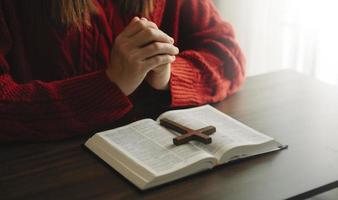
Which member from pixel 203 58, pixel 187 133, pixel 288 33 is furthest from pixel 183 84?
pixel 288 33

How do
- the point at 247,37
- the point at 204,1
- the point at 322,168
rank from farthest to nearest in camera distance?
the point at 247,37 < the point at 204,1 < the point at 322,168

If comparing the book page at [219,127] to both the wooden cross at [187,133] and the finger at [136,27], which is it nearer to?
the wooden cross at [187,133]

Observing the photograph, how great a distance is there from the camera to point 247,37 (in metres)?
1.91

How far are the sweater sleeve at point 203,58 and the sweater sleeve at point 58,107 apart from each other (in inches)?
6.3

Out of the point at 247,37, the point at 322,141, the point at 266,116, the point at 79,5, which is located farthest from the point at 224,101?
the point at 247,37

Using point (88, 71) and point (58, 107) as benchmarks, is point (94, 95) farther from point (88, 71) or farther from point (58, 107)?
point (88, 71)

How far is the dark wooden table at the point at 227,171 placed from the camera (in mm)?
815

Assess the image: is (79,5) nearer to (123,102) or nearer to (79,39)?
(79,39)

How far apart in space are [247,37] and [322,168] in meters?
1.07

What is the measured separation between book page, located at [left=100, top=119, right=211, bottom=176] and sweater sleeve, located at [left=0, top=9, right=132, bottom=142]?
62 millimetres

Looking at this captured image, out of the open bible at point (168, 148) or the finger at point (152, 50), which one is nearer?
the open bible at point (168, 148)

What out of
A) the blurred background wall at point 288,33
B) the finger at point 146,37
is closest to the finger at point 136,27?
the finger at point 146,37

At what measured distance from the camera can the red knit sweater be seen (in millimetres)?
997

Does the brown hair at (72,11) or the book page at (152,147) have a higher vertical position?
the brown hair at (72,11)
